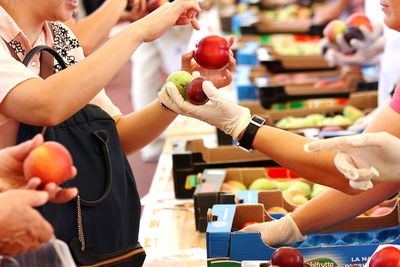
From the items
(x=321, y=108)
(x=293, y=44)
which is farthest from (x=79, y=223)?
(x=293, y=44)

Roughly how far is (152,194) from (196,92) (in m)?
1.32

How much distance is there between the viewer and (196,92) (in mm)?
2561

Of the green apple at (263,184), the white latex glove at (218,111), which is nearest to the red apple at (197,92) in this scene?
the white latex glove at (218,111)

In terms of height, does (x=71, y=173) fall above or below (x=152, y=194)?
above

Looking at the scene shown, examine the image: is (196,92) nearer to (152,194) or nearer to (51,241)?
(51,241)

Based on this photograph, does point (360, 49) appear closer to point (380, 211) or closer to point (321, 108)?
point (321, 108)

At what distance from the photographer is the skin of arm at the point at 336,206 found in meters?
2.74

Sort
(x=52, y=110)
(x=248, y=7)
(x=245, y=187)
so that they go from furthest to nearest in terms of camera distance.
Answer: (x=248, y=7), (x=245, y=187), (x=52, y=110)

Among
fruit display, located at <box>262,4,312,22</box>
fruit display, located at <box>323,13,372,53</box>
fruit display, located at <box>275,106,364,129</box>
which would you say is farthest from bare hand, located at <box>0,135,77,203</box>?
fruit display, located at <box>262,4,312,22</box>

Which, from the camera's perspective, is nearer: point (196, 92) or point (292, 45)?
point (196, 92)

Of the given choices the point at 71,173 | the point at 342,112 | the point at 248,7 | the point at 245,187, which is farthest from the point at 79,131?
the point at 248,7

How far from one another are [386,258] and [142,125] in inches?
34.2

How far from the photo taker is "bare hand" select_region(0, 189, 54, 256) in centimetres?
184

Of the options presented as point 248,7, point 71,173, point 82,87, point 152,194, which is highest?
point 248,7
